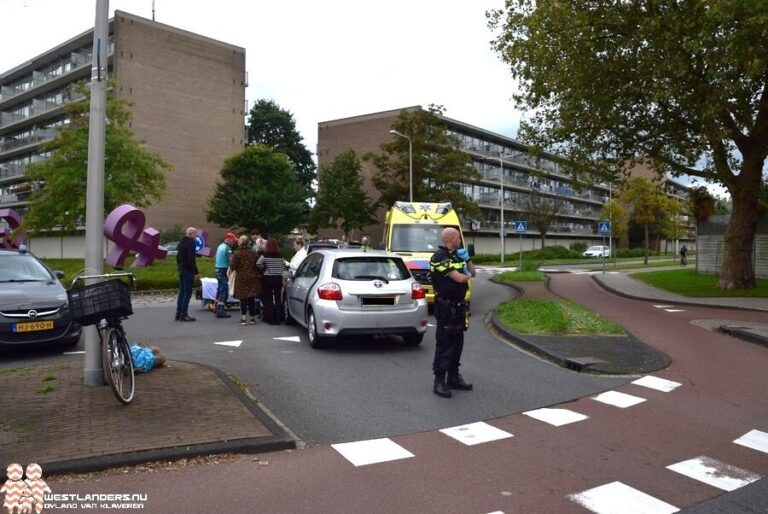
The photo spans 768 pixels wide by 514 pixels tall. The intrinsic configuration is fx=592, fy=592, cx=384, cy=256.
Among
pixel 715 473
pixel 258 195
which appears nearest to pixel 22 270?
pixel 715 473

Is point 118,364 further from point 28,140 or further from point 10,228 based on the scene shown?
point 28,140

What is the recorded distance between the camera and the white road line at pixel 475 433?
4.96 m

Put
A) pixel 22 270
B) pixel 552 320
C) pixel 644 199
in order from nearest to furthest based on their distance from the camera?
pixel 22 270 → pixel 552 320 → pixel 644 199

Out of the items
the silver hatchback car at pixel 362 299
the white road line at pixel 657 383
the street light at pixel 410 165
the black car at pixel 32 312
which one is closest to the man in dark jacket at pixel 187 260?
the black car at pixel 32 312

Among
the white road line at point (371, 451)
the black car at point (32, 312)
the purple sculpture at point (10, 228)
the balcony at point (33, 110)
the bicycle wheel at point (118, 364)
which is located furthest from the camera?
the balcony at point (33, 110)

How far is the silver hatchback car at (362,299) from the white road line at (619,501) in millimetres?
4942

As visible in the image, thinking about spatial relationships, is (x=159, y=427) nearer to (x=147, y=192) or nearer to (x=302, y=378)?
(x=302, y=378)

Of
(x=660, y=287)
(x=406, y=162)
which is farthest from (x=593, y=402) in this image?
(x=406, y=162)

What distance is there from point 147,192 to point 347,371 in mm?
24560

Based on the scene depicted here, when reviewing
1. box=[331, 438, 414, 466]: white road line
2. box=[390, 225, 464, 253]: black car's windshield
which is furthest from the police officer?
box=[390, 225, 464, 253]: black car's windshield

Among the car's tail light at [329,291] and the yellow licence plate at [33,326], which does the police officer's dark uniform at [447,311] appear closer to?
the car's tail light at [329,291]

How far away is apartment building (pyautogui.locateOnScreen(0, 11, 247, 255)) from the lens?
45938mm

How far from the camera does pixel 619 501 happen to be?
12.5 ft

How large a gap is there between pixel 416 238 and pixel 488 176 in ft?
190
